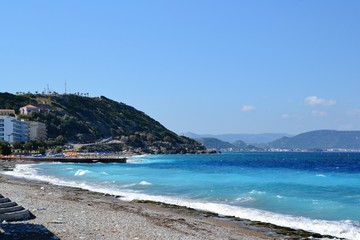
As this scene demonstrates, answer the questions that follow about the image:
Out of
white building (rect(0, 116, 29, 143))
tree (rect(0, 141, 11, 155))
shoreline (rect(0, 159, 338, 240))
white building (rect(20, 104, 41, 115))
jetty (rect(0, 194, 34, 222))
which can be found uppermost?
white building (rect(20, 104, 41, 115))

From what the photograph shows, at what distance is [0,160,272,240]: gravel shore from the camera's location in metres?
12.4

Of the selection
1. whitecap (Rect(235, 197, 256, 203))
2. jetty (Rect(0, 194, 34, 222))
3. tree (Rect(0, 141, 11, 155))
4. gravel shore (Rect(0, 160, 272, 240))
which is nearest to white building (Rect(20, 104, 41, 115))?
tree (Rect(0, 141, 11, 155))

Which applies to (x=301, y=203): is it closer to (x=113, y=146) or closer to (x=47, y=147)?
(x=47, y=147)

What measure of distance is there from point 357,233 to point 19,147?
113 meters

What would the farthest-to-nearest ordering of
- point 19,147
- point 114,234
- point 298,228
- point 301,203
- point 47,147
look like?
point 47,147 → point 19,147 → point 301,203 → point 298,228 → point 114,234

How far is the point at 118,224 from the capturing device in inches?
591

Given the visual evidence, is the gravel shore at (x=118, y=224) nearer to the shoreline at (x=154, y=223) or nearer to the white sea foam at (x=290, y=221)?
the shoreline at (x=154, y=223)

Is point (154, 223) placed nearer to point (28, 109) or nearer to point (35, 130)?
point (35, 130)

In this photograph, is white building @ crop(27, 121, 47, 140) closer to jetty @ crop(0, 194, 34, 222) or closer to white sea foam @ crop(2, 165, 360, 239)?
white sea foam @ crop(2, 165, 360, 239)

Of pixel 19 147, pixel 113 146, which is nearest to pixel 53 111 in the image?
pixel 113 146

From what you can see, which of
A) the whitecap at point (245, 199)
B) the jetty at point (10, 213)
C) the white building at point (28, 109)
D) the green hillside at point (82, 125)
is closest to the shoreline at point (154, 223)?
the jetty at point (10, 213)

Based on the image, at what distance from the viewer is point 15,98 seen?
188875 millimetres

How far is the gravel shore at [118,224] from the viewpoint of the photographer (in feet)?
40.7

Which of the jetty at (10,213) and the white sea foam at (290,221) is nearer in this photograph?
the jetty at (10,213)
